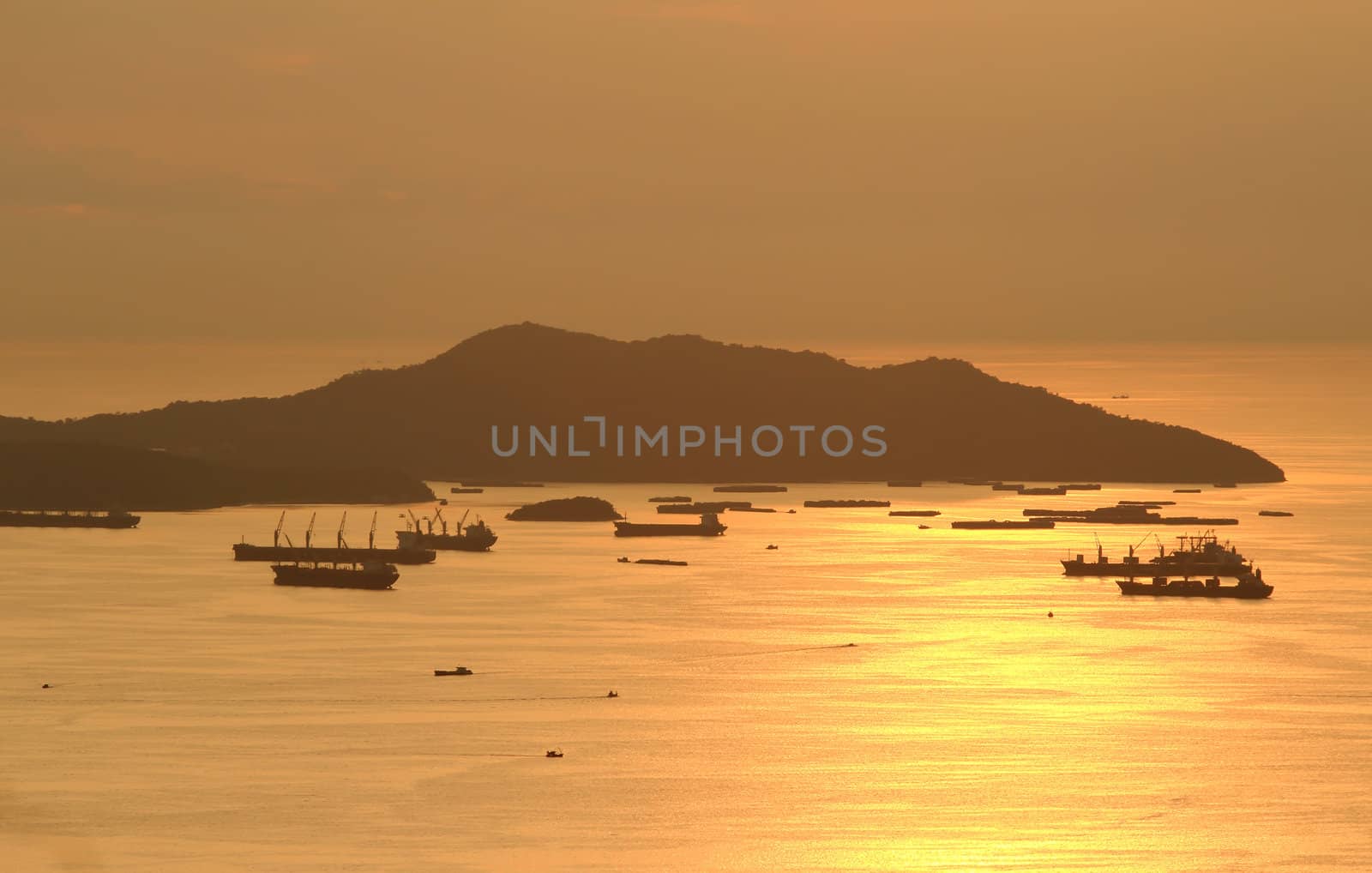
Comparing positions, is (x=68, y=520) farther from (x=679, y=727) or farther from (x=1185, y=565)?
(x=679, y=727)

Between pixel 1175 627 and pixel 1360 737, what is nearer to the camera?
pixel 1360 737

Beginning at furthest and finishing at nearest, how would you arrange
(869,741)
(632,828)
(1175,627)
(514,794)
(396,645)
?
(1175,627) < (396,645) < (869,741) < (514,794) < (632,828)

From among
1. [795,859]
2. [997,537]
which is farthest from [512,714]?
[997,537]

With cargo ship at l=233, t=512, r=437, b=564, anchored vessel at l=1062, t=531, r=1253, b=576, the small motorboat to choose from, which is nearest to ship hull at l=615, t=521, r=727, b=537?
cargo ship at l=233, t=512, r=437, b=564

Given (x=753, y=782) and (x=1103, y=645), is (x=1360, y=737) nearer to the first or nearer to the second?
(x=753, y=782)

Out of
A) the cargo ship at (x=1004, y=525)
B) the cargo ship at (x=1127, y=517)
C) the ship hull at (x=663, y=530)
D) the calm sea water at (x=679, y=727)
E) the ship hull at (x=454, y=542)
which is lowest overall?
the calm sea water at (x=679, y=727)

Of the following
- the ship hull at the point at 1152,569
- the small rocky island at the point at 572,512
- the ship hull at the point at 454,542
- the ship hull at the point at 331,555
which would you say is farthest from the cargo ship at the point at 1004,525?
the ship hull at the point at 331,555

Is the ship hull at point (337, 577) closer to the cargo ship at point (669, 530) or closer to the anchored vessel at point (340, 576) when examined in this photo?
the anchored vessel at point (340, 576)

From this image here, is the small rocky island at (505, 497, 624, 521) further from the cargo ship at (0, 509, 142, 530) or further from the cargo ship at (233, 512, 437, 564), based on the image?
the cargo ship at (233, 512, 437, 564)
